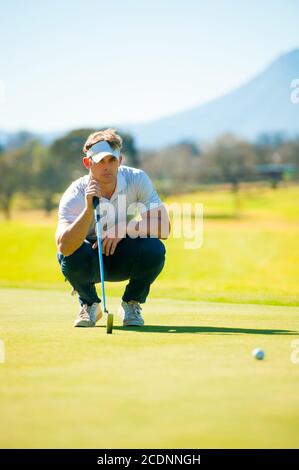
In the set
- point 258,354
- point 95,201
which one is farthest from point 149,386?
point 95,201

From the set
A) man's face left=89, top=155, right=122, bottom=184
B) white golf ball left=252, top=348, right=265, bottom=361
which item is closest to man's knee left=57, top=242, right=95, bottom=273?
man's face left=89, top=155, right=122, bottom=184

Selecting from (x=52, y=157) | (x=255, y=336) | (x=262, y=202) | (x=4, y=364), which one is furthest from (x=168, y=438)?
(x=52, y=157)

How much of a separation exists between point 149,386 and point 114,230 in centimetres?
311

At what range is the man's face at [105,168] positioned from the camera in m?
6.73

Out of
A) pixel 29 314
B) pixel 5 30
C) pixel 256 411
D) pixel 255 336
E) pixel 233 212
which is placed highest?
pixel 5 30

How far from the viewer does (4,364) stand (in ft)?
15.2

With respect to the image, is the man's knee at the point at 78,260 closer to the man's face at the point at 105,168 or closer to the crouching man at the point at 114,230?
the crouching man at the point at 114,230

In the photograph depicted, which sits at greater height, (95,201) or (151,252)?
(95,201)

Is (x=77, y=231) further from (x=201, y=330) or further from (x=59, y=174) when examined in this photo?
(x=59, y=174)

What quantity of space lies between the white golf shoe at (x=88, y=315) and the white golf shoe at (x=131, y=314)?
19cm

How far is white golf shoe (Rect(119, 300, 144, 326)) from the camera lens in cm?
669

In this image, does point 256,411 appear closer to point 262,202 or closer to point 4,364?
point 4,364

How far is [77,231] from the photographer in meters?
6.53
